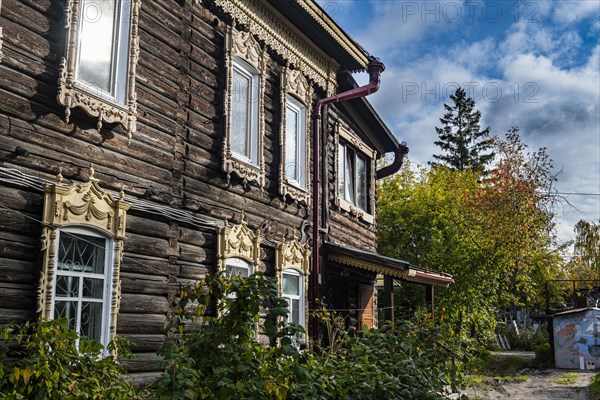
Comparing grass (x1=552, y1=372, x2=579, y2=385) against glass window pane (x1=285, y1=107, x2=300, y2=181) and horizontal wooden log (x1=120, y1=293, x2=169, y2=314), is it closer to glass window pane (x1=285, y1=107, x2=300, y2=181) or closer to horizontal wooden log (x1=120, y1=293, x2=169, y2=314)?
glass window pane (x1=285, y1=107, x2=300, y2=181)

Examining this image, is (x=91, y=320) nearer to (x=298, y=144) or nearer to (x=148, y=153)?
(x=148, y=153)

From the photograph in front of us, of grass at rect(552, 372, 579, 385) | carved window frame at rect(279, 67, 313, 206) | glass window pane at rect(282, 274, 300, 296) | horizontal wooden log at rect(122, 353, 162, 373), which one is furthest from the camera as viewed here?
grass at rect(552, 372, 579, 385)

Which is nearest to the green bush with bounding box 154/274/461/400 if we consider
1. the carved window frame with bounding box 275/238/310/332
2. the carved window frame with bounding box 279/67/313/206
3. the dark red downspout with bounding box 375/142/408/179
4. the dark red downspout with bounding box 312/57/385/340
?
the carved window frame with bounding box 275/238/310/332

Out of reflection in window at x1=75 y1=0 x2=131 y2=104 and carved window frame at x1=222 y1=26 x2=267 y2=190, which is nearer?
reflection in window at x1=75 y1=0 x2=131 y2=104

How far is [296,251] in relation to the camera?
1014 centimetres

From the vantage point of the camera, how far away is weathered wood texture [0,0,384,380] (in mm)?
5371

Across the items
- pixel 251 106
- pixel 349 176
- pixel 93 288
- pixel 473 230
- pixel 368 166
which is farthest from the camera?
pixel 473 230

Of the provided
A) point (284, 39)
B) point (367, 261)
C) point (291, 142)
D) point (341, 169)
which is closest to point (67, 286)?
point (291, 142)

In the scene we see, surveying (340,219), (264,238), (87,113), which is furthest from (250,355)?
(340,219)

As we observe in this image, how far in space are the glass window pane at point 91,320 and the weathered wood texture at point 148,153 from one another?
0.29 m

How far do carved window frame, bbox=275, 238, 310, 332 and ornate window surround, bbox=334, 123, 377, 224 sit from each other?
213cm

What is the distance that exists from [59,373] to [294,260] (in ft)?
20.5

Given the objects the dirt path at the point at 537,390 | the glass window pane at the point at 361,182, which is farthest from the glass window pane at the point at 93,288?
the dirt path at the point at 537,390

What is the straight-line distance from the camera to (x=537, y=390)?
15938 millimetres
